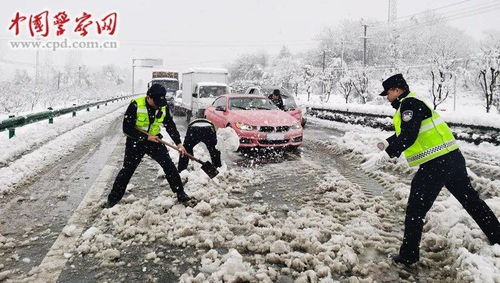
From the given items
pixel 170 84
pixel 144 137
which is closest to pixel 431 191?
pixel 144 137

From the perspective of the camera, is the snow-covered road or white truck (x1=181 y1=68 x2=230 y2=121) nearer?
the snow-covered road

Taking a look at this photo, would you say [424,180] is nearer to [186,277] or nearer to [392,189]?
[186,277]

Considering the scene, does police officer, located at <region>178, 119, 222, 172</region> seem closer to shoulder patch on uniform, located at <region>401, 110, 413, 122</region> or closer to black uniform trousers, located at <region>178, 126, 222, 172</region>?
black uniform trousers, located at <region>178, 126, 222, 172</region>

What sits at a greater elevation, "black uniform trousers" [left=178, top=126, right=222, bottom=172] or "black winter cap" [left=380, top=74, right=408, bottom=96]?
"black winter cap" [left=380, top=74, right=408, bottom=96]

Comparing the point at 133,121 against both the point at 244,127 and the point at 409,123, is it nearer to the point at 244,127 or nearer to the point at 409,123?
the point at 409,123

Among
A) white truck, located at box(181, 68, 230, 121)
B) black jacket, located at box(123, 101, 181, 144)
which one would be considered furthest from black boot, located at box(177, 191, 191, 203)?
white truck, located at box(181, 68, 230, 121)

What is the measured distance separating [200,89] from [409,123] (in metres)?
14.6

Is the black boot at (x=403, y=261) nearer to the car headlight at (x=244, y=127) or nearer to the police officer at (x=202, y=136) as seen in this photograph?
the police officer at (x=202, y=136)

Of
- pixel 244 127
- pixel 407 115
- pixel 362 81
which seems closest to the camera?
pixel 407 115

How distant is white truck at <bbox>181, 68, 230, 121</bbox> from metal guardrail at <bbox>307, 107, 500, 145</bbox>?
566 centimetres

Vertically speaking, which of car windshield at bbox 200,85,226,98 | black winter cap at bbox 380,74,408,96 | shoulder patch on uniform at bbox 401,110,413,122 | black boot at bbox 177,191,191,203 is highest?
car windshield at bbox 200,85,226,98

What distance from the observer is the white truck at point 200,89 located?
54.3ft

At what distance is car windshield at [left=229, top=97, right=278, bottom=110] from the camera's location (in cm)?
1049

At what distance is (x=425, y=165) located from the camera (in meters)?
3.41
